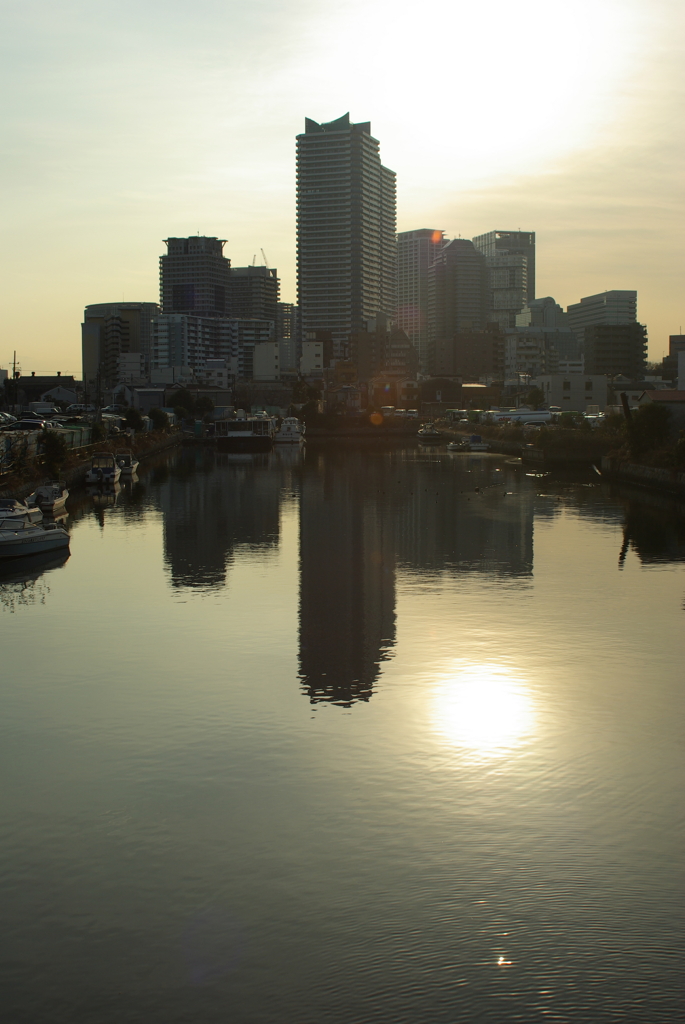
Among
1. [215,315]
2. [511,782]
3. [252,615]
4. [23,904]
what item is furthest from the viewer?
[215,315]

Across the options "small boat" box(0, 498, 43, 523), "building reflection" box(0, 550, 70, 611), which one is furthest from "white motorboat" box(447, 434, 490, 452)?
"small boat" box(0, 498, 43, 523)

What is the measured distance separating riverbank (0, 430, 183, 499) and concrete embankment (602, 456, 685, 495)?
82.1 feet

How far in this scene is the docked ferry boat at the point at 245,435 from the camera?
Answer: 76.4 metres

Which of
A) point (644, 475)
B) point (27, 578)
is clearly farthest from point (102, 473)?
point (644, 475)

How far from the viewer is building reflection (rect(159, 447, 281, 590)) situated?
23.3m

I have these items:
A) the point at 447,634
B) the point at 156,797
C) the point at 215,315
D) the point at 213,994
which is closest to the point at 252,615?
the point at 447,634

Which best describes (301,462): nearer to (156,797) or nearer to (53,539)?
(53,539)

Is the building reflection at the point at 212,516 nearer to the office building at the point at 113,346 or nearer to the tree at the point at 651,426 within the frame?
the tree at the point at 651,426

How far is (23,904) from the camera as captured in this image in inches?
303

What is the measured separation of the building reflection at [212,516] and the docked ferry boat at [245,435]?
18.0m

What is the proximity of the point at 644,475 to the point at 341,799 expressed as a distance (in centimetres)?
3644

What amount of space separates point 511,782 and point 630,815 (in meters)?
1.29

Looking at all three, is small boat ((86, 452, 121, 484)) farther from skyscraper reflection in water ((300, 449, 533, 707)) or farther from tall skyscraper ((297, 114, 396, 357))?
tall skyscraper ((297, 114, 396, 357))

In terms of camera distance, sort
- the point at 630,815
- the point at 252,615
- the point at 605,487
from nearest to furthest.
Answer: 1. the point at 630,815
2. the point at 252,615
3. the point at 605,487
